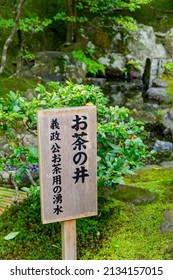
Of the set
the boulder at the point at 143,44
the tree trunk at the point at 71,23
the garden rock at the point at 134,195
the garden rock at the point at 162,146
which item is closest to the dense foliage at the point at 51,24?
the tree trunk at the point at 71,23

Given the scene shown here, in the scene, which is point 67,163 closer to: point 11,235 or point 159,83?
point 11,235

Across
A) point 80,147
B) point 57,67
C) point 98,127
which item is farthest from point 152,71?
point 80,147

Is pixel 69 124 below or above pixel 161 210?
above

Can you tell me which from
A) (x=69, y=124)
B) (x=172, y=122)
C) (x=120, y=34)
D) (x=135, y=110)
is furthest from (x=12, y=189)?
(x=120, y=34)

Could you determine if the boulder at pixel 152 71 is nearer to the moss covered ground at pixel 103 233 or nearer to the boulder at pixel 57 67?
the boulder at pixel 57 67

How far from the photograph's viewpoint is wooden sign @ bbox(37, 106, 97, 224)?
9.12 feet

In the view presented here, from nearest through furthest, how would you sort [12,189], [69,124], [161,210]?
[69,124] < [161,210] < [12,189]

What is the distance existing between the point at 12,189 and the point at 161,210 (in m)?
2.12

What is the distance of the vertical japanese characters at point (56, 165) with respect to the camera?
2.78 meters

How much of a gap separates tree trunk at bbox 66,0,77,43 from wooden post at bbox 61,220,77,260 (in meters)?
11.2

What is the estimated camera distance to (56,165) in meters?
2.84

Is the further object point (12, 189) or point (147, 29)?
point (147, 29)

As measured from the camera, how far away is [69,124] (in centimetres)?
281

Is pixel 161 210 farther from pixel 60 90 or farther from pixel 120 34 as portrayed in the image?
pixel 120 34
